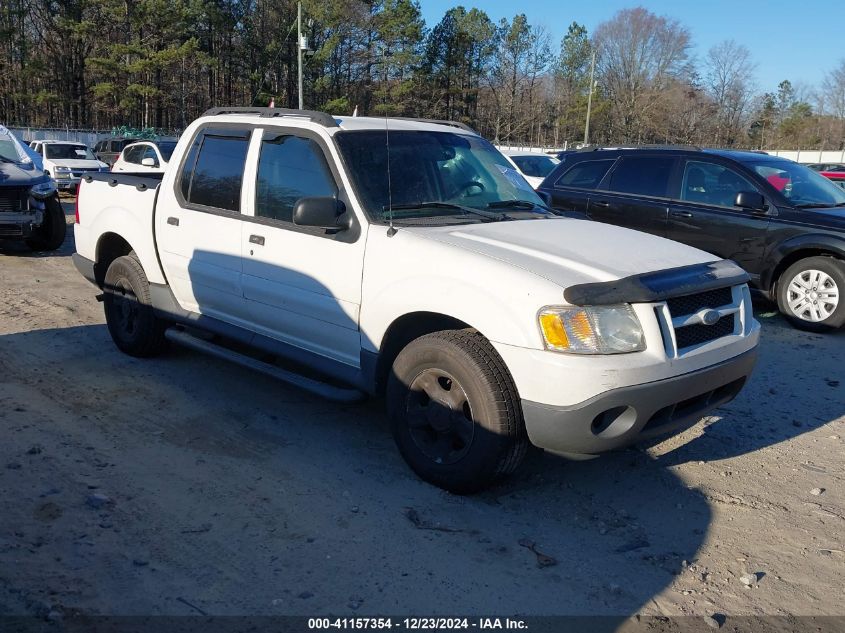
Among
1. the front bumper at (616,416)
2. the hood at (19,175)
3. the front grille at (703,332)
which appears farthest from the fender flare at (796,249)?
the hood at (19,175)

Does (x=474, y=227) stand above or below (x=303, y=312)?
above

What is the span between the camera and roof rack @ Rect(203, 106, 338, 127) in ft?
15.5

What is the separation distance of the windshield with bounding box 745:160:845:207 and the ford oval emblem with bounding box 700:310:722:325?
197 inches

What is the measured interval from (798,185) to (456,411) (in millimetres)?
6337

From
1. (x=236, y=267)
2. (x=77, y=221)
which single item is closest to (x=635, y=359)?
(x=236, y=267)

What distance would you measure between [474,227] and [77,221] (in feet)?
13.6

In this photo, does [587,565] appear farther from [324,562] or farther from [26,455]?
[26,455]

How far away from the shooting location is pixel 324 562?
A: 11.2 feet

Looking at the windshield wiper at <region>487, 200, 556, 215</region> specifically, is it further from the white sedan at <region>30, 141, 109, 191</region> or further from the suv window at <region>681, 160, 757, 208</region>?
the white sedan at <region>30, 141, 109, 191</region>

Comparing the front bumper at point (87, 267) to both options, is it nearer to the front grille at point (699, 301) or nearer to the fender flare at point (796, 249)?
the front grille at point (699, 301)

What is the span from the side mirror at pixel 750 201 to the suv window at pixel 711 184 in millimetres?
275

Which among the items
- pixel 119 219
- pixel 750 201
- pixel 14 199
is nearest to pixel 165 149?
pixel 14 199

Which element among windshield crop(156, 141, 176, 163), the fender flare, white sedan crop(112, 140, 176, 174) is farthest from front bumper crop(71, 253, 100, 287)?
windshield crop(156, 141, 176, 163)

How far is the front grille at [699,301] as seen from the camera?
375 cm
